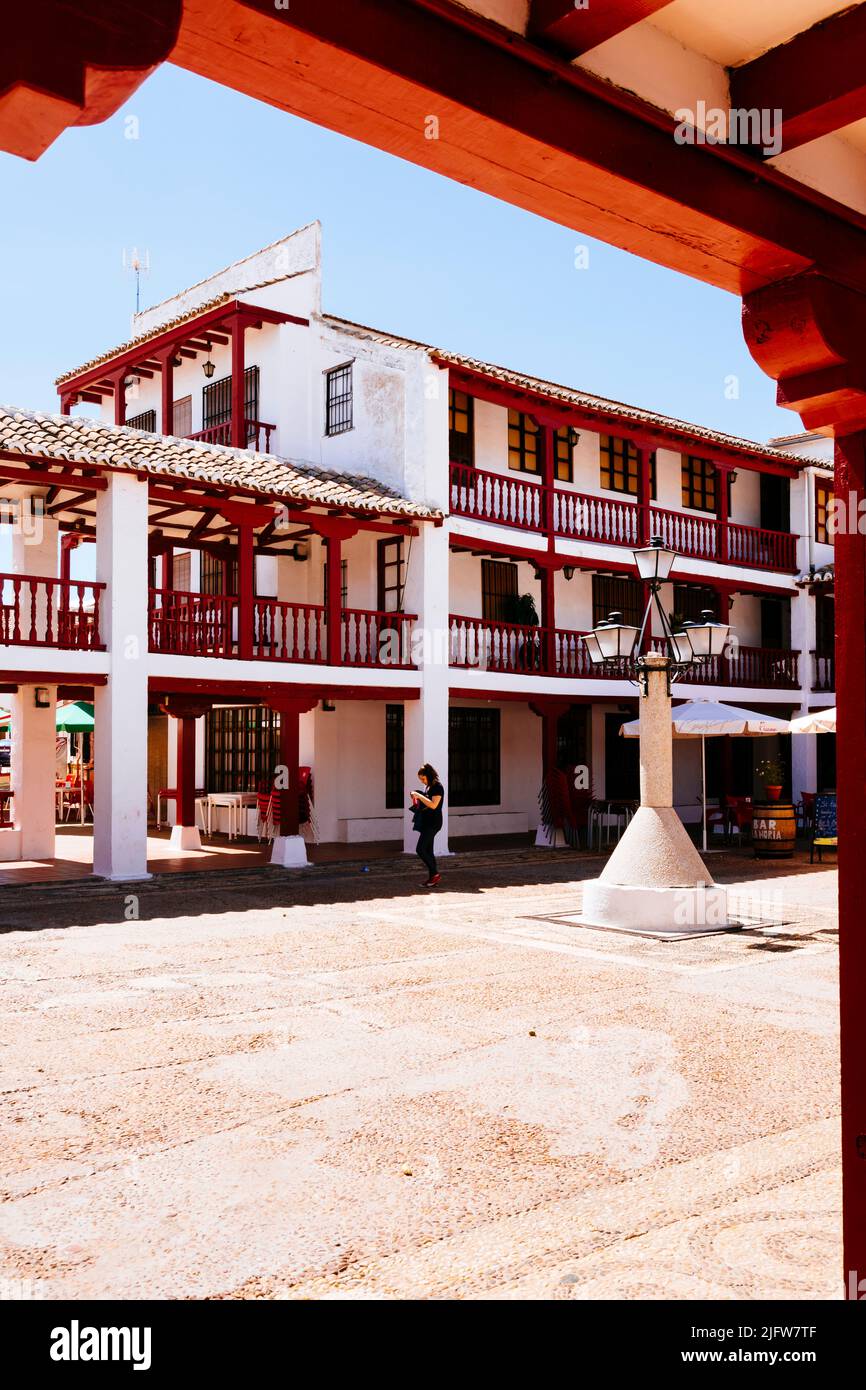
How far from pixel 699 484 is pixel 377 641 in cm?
1041

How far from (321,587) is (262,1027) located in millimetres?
14039

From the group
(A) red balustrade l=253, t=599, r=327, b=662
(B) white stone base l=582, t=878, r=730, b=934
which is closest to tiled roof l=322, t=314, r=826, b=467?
(A) red balustrade l=253, t=599, r=327, b=662

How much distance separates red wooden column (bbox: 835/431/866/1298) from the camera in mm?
3271

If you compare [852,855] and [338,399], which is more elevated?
[338,399]

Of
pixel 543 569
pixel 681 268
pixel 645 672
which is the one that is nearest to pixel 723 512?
pixel 543 569

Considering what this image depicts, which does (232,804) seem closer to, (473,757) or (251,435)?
(473,757)

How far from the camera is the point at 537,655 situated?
20328mm

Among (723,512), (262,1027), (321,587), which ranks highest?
(723,512)

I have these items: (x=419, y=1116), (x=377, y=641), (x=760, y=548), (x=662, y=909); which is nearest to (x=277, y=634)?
(x=377, y=641)

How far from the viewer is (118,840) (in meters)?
14.4

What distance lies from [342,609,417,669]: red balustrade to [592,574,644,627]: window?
238 inches

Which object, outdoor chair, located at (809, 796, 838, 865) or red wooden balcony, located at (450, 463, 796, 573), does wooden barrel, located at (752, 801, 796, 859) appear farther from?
red wooden balcony, located at (450, 463, 796, 573)

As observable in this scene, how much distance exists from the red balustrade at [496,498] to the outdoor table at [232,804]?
6.33m
